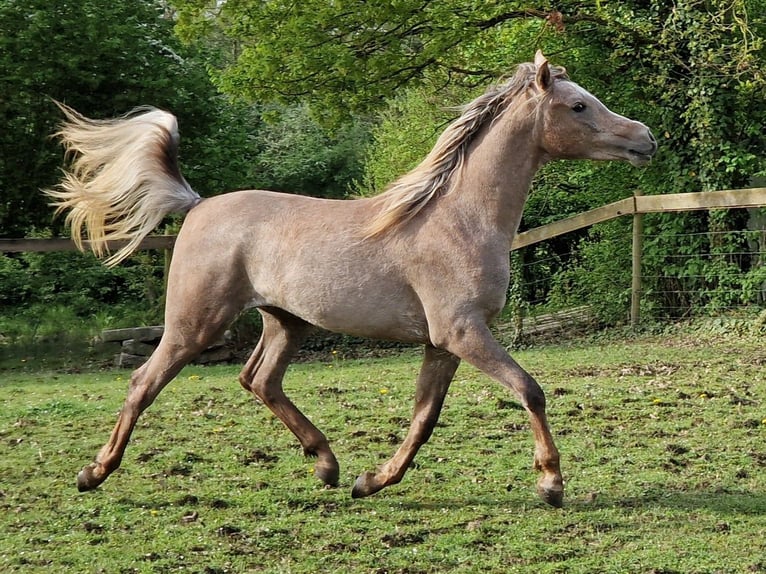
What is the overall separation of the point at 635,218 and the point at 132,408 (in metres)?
9.17

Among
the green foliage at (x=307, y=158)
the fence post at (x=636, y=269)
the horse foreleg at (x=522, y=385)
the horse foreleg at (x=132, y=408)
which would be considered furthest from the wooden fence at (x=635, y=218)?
the green foliage at (x=307, y=158)

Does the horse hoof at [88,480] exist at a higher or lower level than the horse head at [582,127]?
lower

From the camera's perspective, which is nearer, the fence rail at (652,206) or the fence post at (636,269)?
the fence rail at (652,206)

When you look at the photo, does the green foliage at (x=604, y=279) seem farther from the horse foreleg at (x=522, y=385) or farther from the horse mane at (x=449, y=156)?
the horse foreleg at (x=522, y=385)

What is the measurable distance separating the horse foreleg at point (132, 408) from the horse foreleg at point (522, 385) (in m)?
1.59

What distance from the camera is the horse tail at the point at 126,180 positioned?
18.9ft

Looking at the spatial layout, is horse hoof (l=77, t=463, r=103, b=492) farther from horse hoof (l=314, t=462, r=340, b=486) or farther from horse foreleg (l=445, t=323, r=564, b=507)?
horse foreleg (l=445, t=323, r=564, b=507)

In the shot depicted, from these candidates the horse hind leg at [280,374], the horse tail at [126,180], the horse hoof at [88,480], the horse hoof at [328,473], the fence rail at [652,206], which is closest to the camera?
the horse hoof at [88,480]

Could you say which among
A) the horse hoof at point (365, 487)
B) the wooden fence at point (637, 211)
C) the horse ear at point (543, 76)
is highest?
the horse ear at point (543, 76)

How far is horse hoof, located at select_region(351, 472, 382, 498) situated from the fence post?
8.62 meters

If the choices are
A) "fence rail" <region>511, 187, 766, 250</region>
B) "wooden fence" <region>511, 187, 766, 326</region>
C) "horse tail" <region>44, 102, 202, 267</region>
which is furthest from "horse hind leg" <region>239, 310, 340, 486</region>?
"wooden fence" <region>511, 187, 766, 326</region>

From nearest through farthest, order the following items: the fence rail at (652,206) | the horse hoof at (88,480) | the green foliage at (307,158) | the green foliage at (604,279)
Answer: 1. the horse hoof at (88,480)
2. the fence rail at (652,206)
3. the green foliage at (604,279)
4. the green foliage at (307,158)

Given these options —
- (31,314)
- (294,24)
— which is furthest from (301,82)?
(31,314)

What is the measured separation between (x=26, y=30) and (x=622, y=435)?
9.88 m
